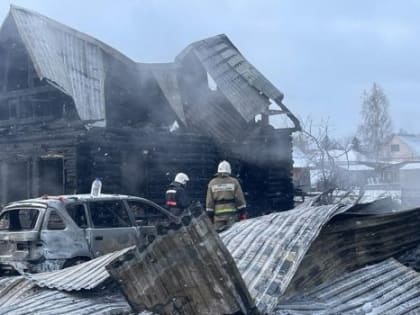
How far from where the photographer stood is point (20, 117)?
15523mm

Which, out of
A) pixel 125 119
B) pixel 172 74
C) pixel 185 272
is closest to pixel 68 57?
pixel 125 119

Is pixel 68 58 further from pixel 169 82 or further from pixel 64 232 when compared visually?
pixel 64 232

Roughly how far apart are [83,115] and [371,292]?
9.89 metres

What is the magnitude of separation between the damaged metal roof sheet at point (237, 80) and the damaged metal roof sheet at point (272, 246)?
11.2 meters

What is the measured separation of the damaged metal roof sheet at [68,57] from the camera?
1430cm

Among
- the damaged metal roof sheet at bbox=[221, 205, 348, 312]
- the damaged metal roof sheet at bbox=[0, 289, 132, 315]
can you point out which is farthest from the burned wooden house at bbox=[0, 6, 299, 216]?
the damaged metal roof sheet at bbox=[0, 289, 132, 315]

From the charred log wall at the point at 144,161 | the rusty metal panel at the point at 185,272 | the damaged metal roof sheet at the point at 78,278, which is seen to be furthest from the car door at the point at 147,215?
the rusty metal panel at the point at 185,272

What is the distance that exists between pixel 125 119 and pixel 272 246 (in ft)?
37.6

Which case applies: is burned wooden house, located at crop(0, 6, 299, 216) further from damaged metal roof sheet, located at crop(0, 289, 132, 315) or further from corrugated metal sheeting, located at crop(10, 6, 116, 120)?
damaged metal roof sheet, located at crop(0, 289, 132, 315)

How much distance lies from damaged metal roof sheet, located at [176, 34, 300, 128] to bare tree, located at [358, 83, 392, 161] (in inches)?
1700

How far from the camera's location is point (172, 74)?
17938 millimetres

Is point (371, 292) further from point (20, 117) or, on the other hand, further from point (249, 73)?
point (249, 73)

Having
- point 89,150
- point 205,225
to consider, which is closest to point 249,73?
point 89,150

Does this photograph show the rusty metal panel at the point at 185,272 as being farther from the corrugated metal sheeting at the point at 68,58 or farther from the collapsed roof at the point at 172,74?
the corrugated metal sheeting at the point at 68,58
